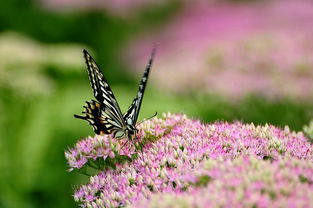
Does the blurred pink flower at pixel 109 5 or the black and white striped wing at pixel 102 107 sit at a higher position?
the blurred pink flower at pixel 109 5

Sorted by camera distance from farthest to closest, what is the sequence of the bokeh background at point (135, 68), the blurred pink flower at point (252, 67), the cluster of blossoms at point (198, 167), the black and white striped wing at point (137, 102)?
the bokeh background at point (135, 68) → the blurred pink flower at point (252, 67) → the black and white striped wing at point (137, 102) → the cluster of blossoms at point (198, 167)

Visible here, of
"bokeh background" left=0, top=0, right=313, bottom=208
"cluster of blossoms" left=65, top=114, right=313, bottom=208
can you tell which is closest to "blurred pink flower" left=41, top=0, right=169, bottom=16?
"bokeh background" left=0, top=0, right=313, bottom=208

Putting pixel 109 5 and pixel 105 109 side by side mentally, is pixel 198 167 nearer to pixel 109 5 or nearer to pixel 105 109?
pixel 105 109

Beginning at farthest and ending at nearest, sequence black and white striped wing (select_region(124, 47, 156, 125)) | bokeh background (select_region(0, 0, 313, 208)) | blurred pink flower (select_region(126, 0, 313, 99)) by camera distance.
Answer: bokeh background (select_region(0, 0, 313, 208)) → blurred pink flower (select_region(126, 0, 313, 99)) → black and white striped wing (select_region(124, 47, 156, 125))

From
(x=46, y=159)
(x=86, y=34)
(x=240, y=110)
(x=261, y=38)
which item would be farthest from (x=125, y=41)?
(x=240, y=110)

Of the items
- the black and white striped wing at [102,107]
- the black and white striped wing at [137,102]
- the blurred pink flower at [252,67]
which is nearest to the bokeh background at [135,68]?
the blurred pink flower at [252,67]

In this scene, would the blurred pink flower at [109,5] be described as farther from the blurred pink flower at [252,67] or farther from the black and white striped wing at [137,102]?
the black and white striped wing at [137,102]

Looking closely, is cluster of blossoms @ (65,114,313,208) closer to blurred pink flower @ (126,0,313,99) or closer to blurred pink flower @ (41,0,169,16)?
blurred pink flower @ (126,0,313,99)
